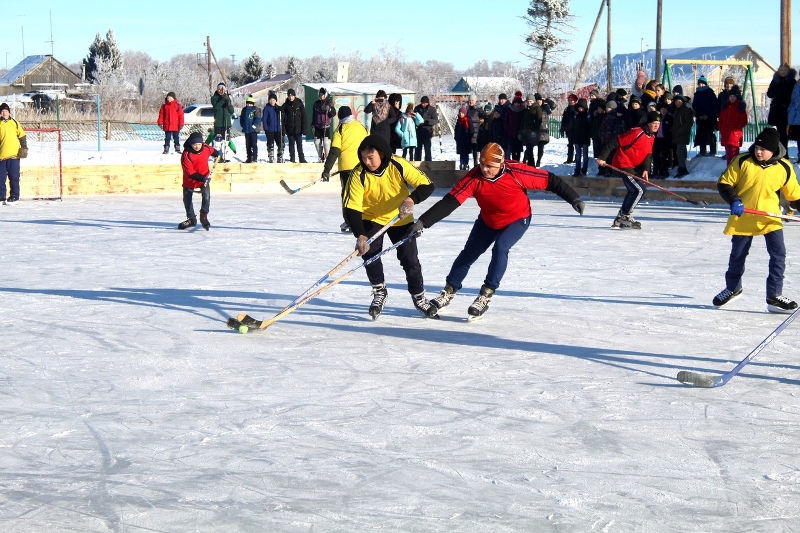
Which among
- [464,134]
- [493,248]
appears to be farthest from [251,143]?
[493,248]

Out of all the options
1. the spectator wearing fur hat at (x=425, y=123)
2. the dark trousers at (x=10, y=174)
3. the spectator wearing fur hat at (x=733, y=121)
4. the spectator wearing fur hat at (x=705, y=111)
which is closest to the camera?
the spectator wearing fur hat at (x=733, y=121)

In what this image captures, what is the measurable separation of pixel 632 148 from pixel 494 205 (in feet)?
17.9

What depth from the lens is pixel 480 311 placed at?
22.5 ft

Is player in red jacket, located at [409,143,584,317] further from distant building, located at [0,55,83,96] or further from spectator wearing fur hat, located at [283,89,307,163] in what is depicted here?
distant building, located at [0,55,83,96]

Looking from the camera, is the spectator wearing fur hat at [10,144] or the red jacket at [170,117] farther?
the red jacket at [170,117]

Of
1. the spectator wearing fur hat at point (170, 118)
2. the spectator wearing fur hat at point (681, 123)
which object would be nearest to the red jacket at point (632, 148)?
the spectator wearing fur hat at point (681, 123)

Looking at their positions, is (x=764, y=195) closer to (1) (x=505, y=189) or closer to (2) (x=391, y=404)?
(1) (x=505, y=189)

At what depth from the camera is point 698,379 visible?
5.07m

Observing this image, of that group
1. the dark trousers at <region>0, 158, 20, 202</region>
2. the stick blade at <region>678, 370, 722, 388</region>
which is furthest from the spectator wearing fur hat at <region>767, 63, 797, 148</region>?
the dark trousers at <region>0, 158, 20, 202</region>

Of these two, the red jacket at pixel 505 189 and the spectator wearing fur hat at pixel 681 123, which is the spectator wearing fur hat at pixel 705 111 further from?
the red jacket at pixel 505 189

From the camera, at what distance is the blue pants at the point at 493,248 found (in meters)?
6.81

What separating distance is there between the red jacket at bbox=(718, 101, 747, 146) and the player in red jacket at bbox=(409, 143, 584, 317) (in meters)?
9.10

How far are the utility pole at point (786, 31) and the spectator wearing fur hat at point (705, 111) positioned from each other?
1556mm

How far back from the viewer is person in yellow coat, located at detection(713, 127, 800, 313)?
6.82m
